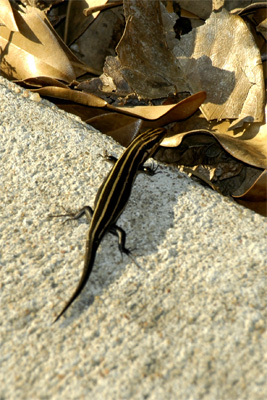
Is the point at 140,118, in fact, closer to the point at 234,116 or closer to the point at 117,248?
the point at 234,116

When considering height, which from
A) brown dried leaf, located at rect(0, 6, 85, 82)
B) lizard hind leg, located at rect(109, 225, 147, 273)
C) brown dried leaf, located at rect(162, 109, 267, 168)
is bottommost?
lizard hind leg, located at rect(109, 225, 147, 273)

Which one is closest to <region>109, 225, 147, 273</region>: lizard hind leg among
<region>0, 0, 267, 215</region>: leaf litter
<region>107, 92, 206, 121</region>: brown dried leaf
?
<region>0, 0, 267, 215</region>: leaf litter

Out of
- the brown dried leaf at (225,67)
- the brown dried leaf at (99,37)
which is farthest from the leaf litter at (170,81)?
the brown dried leaf at (99,37)

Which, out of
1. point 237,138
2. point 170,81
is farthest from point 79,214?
point 170,81

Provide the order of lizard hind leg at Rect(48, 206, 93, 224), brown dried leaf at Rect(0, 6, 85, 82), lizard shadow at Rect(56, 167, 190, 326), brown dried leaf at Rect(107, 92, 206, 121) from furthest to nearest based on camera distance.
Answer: brown dried leaf at Rect(0, 6, 85, 82) → brown dried leaf at Rect(107, 92, 206, 121) → lizard hind leg at Rect(48, 206, 93, 224) → lizard shadow at Rect(56, 167, 190, 326)

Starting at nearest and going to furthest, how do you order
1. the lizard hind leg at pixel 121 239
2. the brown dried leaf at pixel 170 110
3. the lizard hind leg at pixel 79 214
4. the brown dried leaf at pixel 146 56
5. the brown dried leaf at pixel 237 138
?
1. the lizard hind leg at pixel 121 239
2. the lizard hind leg at pixel 79 214
3. the brown dried leaf at pixel 237 138
4. the brown dried leaf at pixel 170 110
5. the brown dried leaf at pixel 146 56

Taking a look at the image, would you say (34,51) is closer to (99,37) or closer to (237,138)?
(99,37)

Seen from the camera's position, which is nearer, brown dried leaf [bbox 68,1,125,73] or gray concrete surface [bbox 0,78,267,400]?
gray concrete surface [bbox 0,78,267,400]

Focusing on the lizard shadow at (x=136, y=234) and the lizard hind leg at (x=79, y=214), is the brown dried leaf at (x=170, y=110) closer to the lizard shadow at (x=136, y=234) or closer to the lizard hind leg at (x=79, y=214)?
the lizard shadow at (x=136, y=234)

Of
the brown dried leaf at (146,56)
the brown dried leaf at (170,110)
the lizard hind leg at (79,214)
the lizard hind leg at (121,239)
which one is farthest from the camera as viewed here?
the brown dried leaf at (146,56)

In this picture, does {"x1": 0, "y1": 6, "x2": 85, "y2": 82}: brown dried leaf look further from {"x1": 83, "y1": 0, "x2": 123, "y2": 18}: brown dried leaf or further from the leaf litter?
{"x1": 83, "y1": 0, "x2": 123, "y2": 18}: brown dried leaf
